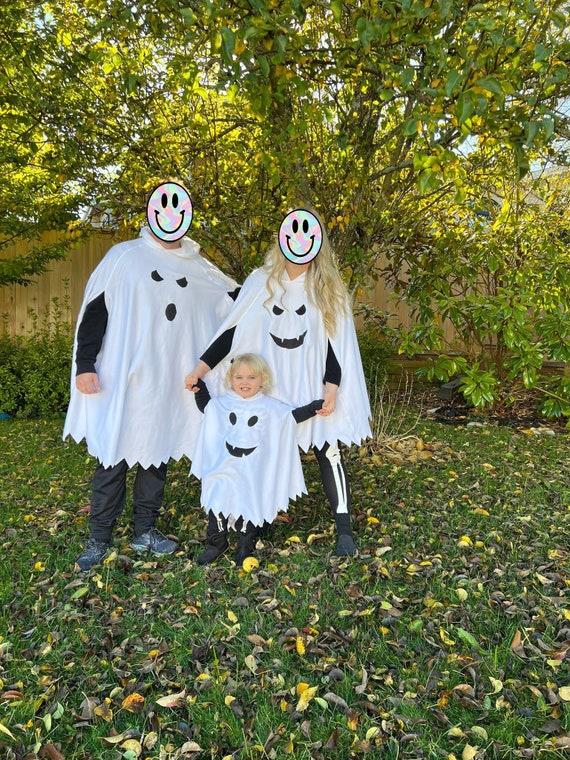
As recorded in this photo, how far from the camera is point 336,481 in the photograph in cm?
327

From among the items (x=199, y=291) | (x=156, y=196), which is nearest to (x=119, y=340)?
(x=199, y=291)

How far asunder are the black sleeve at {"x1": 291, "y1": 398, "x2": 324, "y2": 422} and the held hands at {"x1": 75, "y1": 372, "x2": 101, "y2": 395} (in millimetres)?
1042

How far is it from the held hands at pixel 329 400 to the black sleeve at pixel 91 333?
1212 millimetres

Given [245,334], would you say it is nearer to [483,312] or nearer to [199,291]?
[199,291]

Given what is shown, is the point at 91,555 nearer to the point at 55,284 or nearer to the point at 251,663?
the point at 251,663

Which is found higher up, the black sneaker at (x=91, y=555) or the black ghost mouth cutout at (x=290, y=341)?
the black ghost mouth cutout at (x=290, y=341)

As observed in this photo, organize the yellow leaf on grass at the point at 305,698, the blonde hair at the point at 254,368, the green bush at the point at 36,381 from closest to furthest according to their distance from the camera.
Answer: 1. the yellow leaf on grass at the point at 305,698
2. the blonde hair at the point at 254,368
3. the green bush at the point at 36,381

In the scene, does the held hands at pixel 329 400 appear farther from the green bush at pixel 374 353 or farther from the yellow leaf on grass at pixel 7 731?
the green bush at pixel 374 353

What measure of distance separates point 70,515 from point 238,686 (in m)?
2.19

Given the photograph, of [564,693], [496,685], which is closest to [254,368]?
[496,685]

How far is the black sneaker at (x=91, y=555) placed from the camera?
3170 mm

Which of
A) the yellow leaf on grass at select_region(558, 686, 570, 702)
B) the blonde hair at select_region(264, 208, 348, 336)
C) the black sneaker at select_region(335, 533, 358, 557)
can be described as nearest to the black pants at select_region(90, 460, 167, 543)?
the black sneaker at select_region(335, 533, 358, 557)

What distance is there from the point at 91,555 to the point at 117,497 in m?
0.33

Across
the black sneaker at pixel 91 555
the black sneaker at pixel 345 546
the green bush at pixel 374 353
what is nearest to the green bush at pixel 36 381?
the green bush at pixel 374 353
